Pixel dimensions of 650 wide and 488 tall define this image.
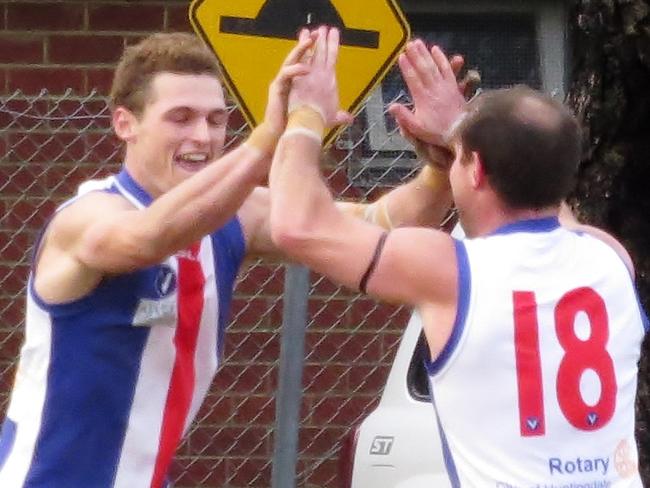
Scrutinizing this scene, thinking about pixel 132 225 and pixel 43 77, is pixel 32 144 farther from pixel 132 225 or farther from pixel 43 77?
pixel 132 225

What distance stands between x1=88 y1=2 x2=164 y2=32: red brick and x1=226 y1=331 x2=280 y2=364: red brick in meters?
1.41

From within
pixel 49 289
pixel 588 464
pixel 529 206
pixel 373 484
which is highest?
pixel 529 206

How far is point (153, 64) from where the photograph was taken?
13.6ft

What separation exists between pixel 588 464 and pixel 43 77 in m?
4.33

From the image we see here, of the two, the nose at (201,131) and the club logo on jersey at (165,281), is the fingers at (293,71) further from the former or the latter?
the club logo on jersey at (165,281)

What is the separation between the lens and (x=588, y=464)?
3529 millimetres

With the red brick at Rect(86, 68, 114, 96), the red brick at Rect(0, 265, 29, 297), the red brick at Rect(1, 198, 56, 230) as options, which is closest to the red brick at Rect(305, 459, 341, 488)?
the red brick at Rect(0, 265, 29, 297)

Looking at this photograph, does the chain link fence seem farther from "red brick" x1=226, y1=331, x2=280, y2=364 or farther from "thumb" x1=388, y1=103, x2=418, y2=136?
"thumb" x1=388, y1=103, x2=418, y2=136

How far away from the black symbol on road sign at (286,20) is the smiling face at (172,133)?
55 cm

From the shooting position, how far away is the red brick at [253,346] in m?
7.35

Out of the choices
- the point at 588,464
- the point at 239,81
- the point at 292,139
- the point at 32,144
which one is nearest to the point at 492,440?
the point at 588,464

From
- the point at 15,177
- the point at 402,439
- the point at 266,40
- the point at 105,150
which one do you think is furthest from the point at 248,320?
the point at 266,40

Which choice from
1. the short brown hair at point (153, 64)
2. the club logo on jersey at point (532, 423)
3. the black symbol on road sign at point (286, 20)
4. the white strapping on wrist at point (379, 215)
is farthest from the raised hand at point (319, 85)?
the black symbol on road sign at point (286, 20)

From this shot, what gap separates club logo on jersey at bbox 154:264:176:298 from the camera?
400 cm
